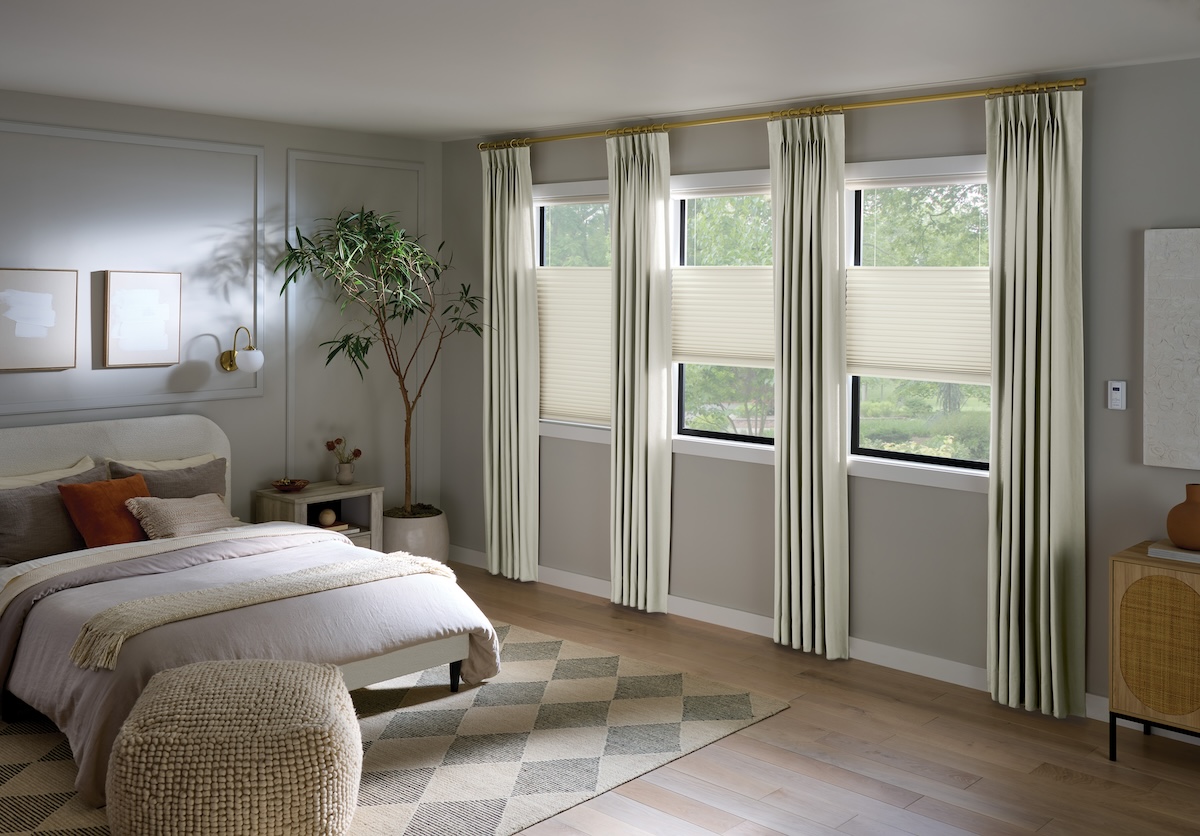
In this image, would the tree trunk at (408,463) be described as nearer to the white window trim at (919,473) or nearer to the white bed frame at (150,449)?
the white bed frame at (150,449)

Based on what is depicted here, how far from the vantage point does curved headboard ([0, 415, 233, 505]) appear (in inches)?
192

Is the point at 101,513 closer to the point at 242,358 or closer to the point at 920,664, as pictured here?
the point at 242,358

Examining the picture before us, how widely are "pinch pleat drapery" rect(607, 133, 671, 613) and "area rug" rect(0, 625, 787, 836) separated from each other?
2.63 ft

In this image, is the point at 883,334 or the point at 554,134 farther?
the point at 554,134

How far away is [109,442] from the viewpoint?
5.19 m

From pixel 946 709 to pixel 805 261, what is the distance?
6.79 feet

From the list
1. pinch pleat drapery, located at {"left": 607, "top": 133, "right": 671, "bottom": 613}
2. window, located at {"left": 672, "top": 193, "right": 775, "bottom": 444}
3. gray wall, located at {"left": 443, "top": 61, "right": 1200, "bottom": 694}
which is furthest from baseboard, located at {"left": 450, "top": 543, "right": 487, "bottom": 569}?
window, located at {"left": 672, "top": 193, "right": 775, "bottom": 444}

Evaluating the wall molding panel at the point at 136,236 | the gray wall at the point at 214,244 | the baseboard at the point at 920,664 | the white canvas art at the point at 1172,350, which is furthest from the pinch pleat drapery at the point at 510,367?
the white canvas art at the point at 1172,350

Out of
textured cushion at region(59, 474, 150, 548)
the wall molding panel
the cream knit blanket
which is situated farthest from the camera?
the wall molding panel

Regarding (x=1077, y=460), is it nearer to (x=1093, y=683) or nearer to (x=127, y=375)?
(x=1093, y=683)

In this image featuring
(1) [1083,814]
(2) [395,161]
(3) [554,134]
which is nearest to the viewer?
(1) [1083,814]

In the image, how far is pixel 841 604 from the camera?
4961 mm

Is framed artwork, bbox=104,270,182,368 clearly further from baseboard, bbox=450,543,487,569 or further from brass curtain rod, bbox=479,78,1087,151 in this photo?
baseboard, bbox=450,543,487,569

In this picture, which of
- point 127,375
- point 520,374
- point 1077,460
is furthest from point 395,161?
point 1077,460
